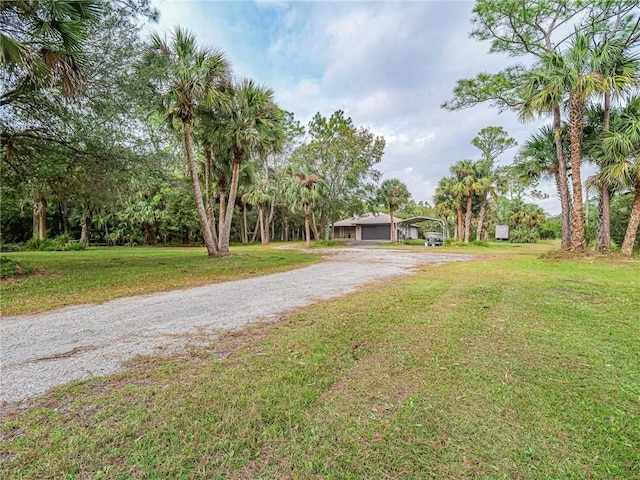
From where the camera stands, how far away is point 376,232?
37.2 meters

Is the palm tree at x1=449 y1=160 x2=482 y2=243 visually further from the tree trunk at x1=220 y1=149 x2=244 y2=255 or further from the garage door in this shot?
the tree trunk at x1=220 y1=149 x2=244 y2=255

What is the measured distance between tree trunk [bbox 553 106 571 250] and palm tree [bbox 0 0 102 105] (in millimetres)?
16647

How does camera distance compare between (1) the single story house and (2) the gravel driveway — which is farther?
(1) the single story house

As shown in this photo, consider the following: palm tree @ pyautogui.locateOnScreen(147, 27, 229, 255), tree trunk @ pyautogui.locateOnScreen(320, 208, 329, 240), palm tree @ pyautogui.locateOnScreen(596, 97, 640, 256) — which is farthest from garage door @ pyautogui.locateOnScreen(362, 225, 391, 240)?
palm tree @ pyautogui.locateOnScreen(147, 27, 229, 255)

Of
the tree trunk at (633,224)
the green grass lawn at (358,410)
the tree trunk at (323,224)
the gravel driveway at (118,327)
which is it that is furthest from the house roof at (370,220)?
the green grass lawn at (358,410)

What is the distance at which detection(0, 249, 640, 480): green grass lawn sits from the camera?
1.64 m

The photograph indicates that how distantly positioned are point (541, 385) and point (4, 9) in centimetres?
1054

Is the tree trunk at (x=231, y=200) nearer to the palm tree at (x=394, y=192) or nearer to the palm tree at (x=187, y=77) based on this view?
the palm tree at (x=187, y=77)

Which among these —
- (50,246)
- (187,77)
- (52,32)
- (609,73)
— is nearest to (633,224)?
(609,73)

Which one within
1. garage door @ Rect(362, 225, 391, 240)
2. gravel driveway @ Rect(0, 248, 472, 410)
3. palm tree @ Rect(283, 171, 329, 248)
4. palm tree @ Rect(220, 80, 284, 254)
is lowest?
gravel driveway @ Rect(0, 248, 472, 410)

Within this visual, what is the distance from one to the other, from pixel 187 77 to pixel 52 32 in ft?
18.2

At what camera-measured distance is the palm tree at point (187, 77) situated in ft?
34.7

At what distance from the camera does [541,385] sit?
8.07 feet

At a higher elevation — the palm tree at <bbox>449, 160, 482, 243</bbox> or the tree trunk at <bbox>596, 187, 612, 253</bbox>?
the palm tree at <bbox>449, 160, 482, 243</bbox>
